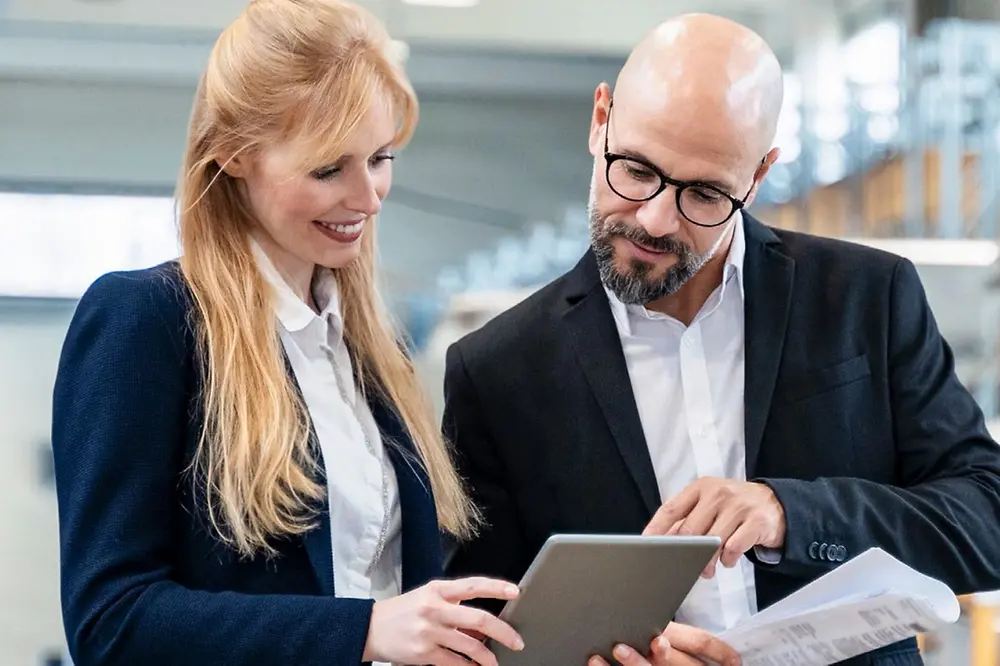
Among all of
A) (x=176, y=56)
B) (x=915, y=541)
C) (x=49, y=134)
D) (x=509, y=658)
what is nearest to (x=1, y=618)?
(x=49, y=134)

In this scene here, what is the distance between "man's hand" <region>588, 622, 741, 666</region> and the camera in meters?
1.58

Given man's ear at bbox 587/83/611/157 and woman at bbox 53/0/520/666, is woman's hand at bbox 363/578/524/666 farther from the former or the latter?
man's ear at bbox 587/83/611/157

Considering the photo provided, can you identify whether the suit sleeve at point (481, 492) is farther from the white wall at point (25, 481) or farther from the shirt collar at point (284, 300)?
the white wall at point (25, 481)

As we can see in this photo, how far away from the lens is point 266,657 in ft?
4.92

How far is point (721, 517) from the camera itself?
1618 mm

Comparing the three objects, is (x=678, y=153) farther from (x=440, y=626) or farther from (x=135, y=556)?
(x=135, y=556)

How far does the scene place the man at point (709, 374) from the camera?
1864mm

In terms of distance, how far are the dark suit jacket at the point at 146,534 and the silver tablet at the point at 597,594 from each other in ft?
0.64

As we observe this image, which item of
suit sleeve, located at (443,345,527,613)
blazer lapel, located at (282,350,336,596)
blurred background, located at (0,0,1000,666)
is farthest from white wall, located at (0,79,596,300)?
blazer lapel, located at (282,350,336,596)

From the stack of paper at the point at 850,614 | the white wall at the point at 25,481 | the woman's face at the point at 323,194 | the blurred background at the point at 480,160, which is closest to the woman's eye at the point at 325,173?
the woman's face at the point at 323,194

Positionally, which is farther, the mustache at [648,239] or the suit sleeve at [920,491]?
the mustache at [648,239]

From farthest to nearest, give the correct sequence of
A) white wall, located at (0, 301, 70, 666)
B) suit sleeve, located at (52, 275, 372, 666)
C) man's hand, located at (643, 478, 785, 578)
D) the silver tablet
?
1. white wall, located at (0, 301, 70, 666)
2. man's hand, located at (643, 478, 785, 578)
3. suit sleeve, located at (52, 275, 372, 666)
4. the silver tablet

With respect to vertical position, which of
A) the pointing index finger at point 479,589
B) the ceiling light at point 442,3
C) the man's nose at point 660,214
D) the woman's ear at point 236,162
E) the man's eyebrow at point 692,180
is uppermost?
the ceiling light at point 442,3

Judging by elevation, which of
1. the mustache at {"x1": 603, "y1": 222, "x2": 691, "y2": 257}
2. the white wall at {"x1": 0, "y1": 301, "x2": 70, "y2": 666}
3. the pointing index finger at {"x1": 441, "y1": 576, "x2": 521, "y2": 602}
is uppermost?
the mustache at {"x1": 603, "y1": 222, "x2": 691, "y2": 257}
